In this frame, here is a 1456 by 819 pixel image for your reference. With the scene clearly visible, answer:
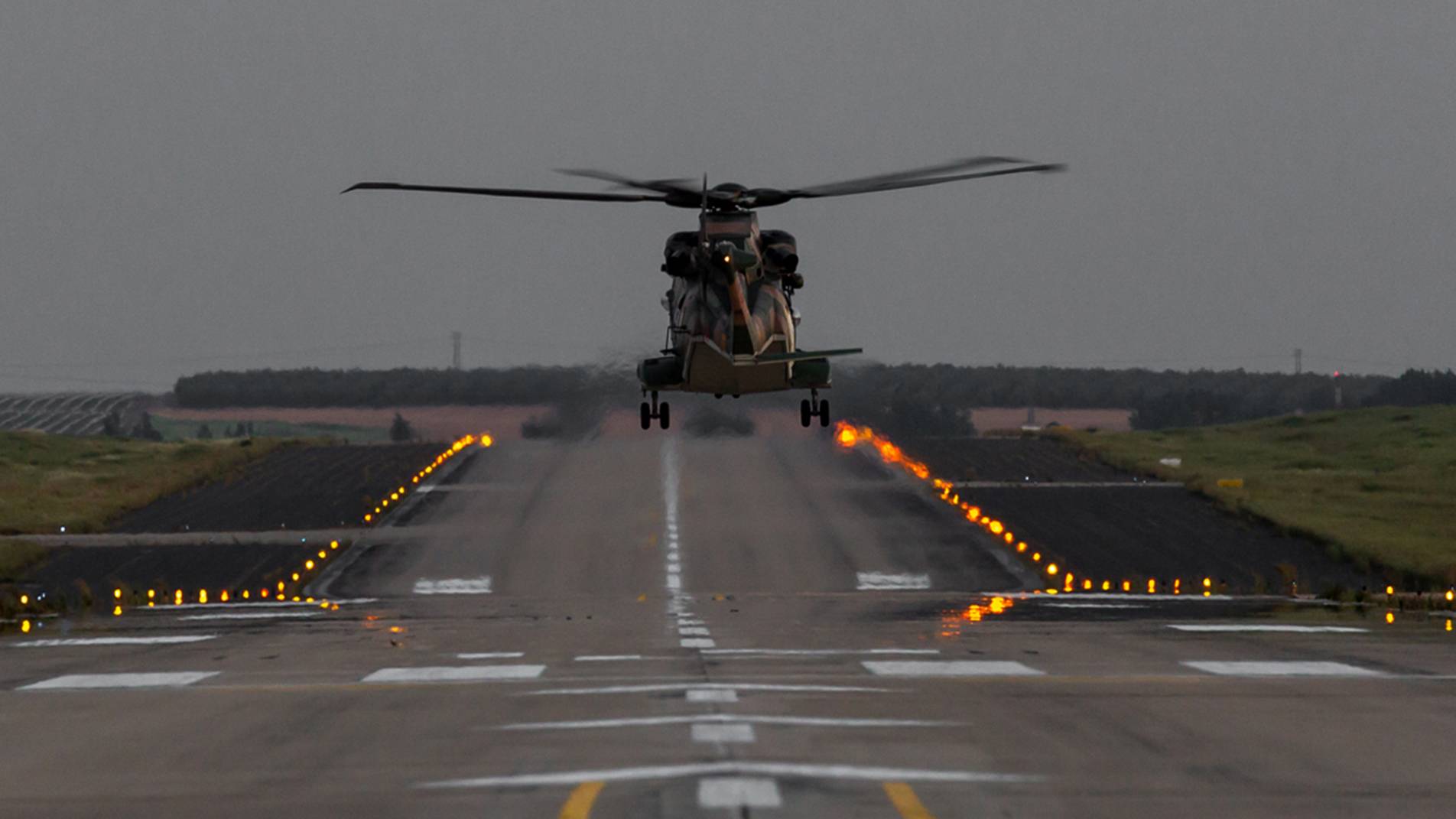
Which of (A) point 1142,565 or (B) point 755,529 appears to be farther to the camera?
(B) point 755,529

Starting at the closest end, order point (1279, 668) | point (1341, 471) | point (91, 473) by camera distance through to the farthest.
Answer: point (1279, 668) → point (1341, 471) → point (91, 473)

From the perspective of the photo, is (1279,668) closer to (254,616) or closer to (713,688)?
(713,688)

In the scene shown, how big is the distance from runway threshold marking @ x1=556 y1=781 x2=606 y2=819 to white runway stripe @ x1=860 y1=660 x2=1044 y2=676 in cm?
932

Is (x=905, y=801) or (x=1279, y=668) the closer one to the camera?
(x=905, y=801)

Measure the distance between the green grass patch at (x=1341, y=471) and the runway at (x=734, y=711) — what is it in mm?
26702

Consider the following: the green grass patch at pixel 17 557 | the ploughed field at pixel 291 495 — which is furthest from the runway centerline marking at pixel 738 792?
the ploughed field at pixel 291 495

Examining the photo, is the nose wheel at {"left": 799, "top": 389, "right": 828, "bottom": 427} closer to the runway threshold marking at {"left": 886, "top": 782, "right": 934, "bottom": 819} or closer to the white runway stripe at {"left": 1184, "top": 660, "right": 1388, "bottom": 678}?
the white runway stripe at {"left": 1184, "top": 660, "right": 1388, "bottom": 678}

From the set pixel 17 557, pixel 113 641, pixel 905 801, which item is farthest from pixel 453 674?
pixel 17 557

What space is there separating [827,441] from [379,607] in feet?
201

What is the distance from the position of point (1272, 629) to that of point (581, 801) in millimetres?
21056

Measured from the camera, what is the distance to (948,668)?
22922mm

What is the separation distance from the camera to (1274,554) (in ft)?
213

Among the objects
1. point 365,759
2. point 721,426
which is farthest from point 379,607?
point 721,426

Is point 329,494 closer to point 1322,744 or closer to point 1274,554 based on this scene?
point 1274,554
